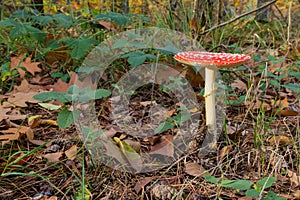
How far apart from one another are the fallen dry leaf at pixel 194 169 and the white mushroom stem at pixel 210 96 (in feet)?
0.60

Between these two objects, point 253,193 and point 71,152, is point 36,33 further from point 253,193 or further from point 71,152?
point 253,193

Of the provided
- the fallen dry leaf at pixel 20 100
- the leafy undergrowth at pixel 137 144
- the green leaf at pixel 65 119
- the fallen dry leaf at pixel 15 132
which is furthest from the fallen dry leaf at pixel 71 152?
the fallen dry leaf at pixel 20 100

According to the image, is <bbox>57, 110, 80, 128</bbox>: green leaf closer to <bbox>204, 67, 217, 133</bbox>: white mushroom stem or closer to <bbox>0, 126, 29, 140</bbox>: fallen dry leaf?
<bbox>0, 126, 29, 140</bbox>: fallen dry leaf

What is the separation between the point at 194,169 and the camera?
1.30 meters

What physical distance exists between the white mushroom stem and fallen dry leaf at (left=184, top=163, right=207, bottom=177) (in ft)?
0.60

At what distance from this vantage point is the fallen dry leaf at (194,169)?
4.19ft

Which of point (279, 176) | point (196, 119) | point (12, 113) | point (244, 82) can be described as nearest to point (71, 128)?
point (12, 113)

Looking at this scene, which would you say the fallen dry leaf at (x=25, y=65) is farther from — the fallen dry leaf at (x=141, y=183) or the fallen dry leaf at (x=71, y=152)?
the fallen dry leaf at (x=141, y=183)

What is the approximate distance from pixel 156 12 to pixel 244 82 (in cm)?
99

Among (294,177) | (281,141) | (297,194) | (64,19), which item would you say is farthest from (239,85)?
(64,19)

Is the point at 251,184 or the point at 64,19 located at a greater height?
the point at 64,19

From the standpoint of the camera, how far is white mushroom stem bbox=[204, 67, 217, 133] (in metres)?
1.35

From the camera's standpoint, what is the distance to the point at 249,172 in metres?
1.29

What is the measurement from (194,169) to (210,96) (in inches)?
12.3
